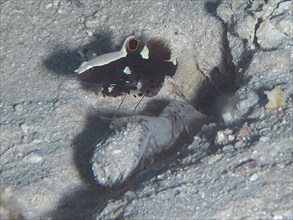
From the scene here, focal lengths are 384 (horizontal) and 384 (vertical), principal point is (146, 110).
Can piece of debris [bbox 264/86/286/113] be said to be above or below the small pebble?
above

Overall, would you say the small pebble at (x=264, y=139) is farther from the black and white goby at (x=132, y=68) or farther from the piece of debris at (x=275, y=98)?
the black and white goby at (x=132, y=68)

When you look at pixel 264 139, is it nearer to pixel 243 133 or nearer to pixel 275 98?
pixel 243 133

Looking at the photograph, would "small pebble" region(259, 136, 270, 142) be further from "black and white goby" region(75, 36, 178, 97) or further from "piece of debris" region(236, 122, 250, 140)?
"black and white goby" region(75, 36, 178, 97)

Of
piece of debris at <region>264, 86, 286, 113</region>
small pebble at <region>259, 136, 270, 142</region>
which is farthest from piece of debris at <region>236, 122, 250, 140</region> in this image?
piece of debris at <region>264, 86, 286, 113</region>

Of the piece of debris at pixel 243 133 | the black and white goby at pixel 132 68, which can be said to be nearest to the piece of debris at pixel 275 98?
the piece of debris at pixel 243 133

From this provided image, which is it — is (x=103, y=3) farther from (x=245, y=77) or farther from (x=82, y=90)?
(x=245, y=77)

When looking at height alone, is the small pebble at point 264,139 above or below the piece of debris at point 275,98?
below

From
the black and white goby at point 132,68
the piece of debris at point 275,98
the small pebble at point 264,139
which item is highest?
the black and white goby at point 132,68

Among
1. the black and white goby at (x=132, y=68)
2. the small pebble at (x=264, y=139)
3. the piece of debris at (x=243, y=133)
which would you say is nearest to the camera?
the small pebble at (x=264, y=139)

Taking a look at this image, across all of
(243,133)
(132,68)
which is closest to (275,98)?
(243,133)
